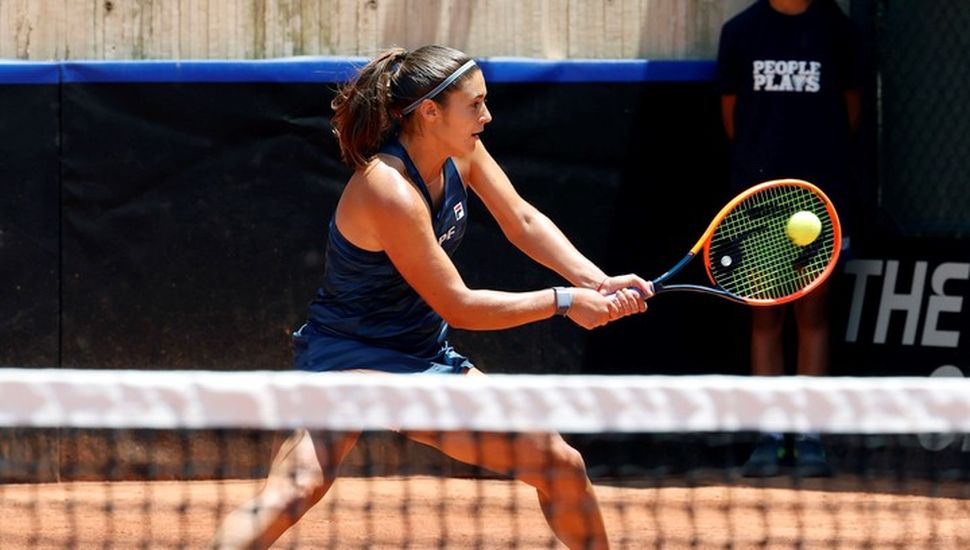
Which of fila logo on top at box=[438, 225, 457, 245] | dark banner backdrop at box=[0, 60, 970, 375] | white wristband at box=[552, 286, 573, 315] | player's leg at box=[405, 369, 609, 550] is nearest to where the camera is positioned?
player's leg at box=[405, 369, 609, 550]

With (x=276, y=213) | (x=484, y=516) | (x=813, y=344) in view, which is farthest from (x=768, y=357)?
(x=276, y=213)

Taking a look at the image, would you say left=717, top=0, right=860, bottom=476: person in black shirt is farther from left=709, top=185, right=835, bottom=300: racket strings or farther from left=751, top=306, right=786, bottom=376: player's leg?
left=709, top=185, right=835, bottom=300: racket strings

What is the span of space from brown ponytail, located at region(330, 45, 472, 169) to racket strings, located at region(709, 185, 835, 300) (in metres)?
1.16

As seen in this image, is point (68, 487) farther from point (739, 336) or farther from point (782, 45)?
point (782, 45)

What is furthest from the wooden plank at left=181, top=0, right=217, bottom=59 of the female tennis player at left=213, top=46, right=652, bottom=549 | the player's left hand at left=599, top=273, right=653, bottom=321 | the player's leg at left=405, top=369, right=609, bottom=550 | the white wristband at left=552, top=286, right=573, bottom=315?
the player's leg at left=405, top=369, right=609, bottom=550

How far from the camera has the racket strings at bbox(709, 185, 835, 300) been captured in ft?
17.3

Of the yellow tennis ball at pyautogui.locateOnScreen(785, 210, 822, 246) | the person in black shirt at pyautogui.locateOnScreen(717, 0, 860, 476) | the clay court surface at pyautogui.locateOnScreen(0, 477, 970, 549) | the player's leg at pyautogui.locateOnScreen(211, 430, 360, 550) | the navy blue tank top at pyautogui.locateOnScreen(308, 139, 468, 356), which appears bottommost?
the clay court surface at pyautogui.locateOnScreen(0, 477, 970, 549)

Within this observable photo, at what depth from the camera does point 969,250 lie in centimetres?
689

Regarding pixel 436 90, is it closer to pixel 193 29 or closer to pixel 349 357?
pixel 349 357

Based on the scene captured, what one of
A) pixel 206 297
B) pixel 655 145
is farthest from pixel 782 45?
pixel 206 297

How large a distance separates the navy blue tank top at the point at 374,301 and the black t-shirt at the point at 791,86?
2689 mm

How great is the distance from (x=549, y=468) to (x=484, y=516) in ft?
7.52

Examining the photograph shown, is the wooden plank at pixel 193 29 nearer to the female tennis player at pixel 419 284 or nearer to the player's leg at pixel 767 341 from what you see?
the player's leg at pixel 767 341

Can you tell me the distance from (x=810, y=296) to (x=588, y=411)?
11.3 feet
